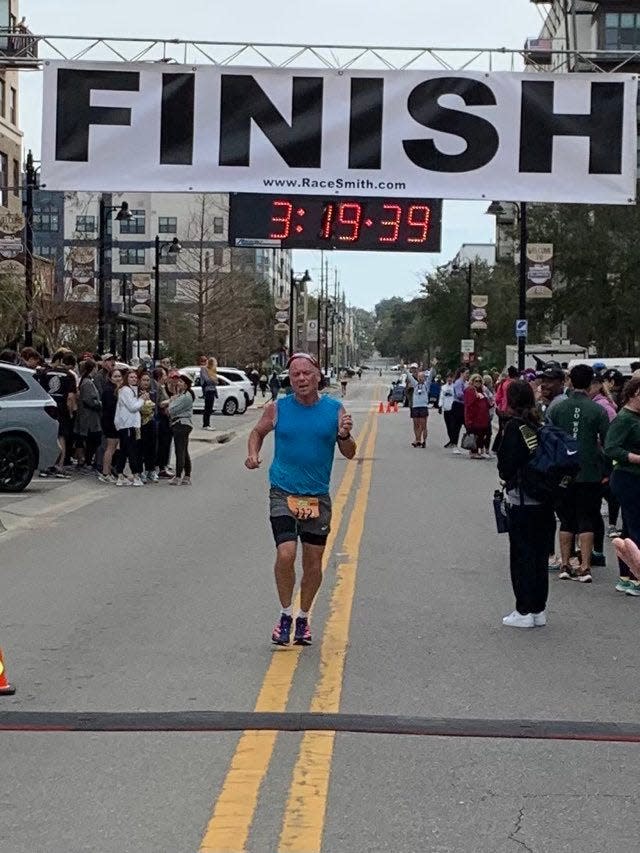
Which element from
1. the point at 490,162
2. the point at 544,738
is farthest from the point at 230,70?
the point at 544,738

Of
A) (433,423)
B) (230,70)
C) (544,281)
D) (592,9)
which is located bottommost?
(433,423)

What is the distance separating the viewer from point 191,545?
1365cm

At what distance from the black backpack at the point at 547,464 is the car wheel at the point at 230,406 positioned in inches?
1489

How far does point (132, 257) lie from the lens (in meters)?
109

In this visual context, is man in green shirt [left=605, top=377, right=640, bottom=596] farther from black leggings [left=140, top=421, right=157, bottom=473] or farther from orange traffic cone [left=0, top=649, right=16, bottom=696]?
black leggings [left=140, top=421, right=157, bottom=473]

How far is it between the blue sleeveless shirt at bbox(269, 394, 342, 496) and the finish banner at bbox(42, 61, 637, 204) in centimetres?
1052

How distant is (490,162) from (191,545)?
7731mm

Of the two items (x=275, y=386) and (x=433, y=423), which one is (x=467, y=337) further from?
(x=433, y=423)

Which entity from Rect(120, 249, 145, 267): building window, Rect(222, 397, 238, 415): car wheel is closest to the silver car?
Rect(222, 397, 238, 415): car wheel

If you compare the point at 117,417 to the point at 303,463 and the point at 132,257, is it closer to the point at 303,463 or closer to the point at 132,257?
the point at 303,463

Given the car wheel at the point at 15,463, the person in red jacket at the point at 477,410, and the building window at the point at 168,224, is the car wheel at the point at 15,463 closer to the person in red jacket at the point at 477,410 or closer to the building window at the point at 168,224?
the person in red jacket at the point at 477,410

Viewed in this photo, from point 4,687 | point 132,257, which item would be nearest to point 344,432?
point 4,687

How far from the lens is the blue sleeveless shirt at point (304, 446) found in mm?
8211

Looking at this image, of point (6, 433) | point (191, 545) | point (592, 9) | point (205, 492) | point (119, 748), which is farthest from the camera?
point (592, 9)
